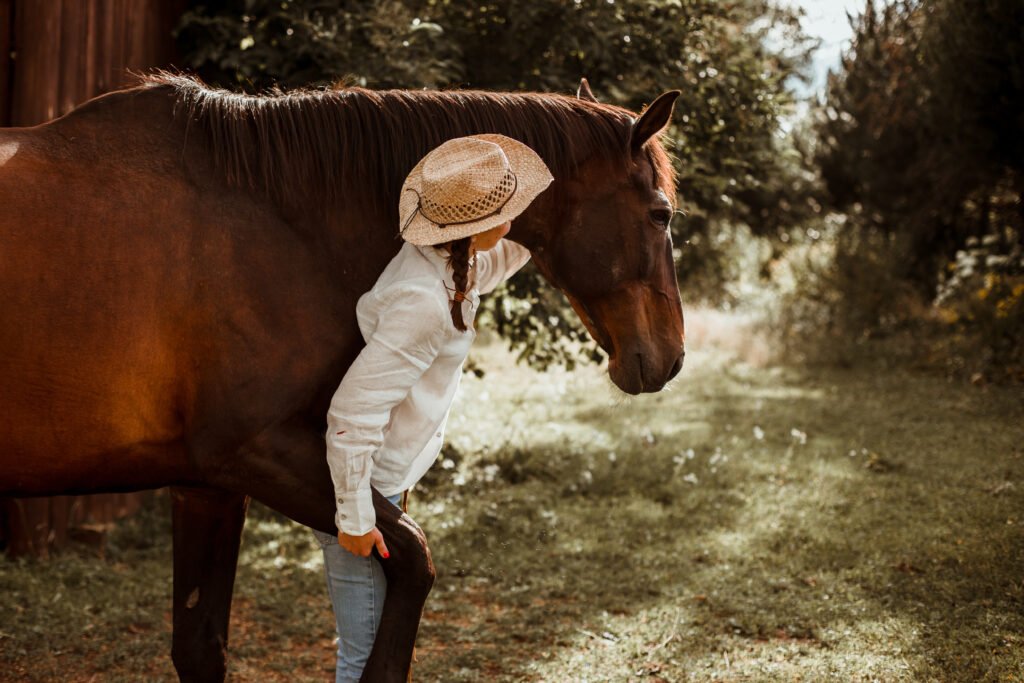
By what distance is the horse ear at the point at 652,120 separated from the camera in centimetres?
266

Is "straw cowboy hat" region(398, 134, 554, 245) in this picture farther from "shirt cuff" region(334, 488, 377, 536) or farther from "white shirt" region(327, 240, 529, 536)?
"shirt cuff" region(334, 488, 377, 536)

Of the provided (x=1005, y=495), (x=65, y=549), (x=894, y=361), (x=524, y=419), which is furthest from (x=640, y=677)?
(x=894, y=361)

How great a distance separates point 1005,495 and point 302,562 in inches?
153

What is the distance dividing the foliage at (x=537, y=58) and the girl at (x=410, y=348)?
2.78 m

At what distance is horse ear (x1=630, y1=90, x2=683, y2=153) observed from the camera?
2664 mm

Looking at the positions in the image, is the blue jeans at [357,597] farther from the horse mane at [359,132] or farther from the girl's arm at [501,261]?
the horse mane at [359,132]

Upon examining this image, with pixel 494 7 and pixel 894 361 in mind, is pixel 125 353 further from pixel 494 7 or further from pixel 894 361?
pixel 894 361

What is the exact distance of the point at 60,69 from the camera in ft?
15.8

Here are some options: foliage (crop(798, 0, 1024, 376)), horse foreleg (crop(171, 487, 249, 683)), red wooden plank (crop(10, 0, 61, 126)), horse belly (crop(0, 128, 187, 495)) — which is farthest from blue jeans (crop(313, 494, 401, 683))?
foliage (crop(798, 0, 1024, 376))

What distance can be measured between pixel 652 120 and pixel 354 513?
1.39 meters

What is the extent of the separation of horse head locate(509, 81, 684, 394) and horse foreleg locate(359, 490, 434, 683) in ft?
2.55

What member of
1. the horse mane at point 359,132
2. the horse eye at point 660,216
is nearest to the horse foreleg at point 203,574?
the horse mane at point 359,132

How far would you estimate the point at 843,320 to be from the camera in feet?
40.4

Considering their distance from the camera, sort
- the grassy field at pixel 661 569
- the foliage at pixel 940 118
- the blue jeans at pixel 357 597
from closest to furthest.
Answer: the blue jeans at pixel 357 597 < the grassy field at pixel 661 569 < the foliage at pixel 940 118
